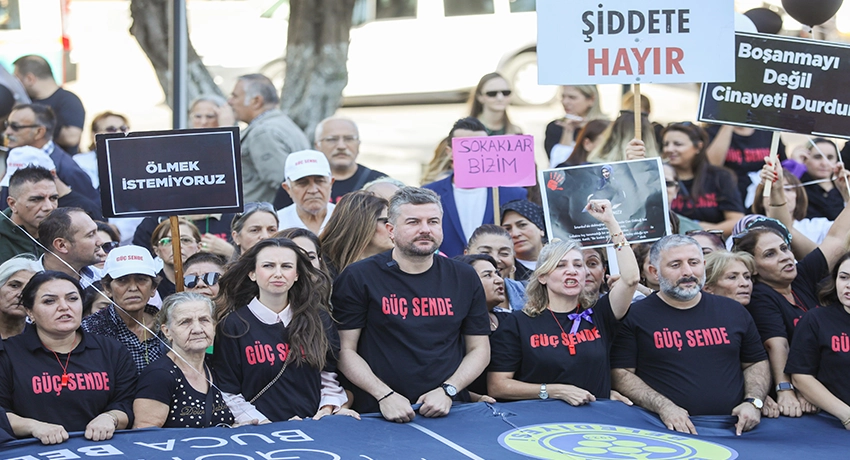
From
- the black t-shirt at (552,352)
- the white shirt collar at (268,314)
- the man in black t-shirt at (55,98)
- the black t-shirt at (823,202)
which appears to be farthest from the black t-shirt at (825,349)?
the man in black t-shirt at (55,98)

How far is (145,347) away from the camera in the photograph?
6.27 metres

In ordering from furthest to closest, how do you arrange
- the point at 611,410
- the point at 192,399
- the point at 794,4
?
1. the point at 794,4
2. the point at 611,410
3. the point at 192,399

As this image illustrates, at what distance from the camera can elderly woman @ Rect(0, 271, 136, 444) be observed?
5.46 metres

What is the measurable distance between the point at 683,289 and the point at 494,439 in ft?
5.00

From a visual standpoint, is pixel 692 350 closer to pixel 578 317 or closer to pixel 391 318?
pixel 578 317

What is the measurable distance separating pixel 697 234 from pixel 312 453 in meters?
3.37

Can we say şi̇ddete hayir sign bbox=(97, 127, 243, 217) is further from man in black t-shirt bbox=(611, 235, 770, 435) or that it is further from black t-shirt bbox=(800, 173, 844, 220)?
black t-shirt bbox=(800, 173, 844, 220)

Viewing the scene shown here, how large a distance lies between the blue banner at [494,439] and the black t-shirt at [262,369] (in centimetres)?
20

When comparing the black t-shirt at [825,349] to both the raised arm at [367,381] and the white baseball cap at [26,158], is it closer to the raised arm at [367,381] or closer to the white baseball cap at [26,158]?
the raised arm at [367,381]

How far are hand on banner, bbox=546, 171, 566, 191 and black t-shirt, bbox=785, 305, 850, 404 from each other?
166 cm

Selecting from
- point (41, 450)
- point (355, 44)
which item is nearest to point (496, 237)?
point (41, 450)

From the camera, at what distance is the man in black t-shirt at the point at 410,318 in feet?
20.0

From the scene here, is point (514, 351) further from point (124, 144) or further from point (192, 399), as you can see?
point (124, 144)

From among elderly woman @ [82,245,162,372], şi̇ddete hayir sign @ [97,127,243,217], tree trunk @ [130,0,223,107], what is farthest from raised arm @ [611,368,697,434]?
tree trunk @ [130,0,223,107]
